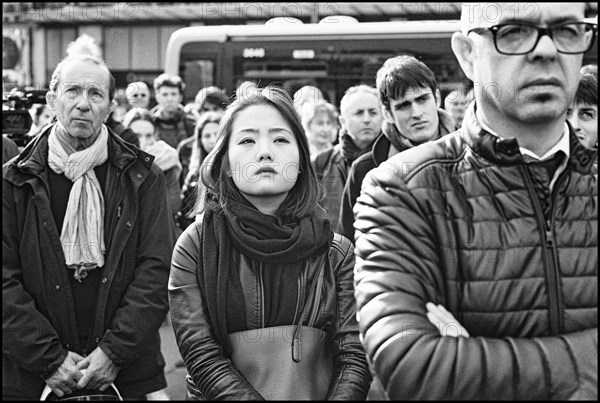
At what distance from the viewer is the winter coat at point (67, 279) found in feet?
11.3

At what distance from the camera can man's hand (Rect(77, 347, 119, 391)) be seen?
3.45 metres

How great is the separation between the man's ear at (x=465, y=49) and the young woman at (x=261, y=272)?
2.69 ft

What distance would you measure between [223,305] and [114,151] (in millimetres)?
1417

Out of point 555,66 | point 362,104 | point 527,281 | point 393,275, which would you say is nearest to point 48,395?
point 393,275

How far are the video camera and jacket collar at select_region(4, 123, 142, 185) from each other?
0.72 meters

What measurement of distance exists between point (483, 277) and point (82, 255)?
6.95ft

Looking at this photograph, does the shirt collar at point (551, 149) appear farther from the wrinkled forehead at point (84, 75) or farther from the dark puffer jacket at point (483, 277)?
the wrinkled forehead at point (84, 75)

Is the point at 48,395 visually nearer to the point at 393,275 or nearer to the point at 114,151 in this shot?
the point at 114,151

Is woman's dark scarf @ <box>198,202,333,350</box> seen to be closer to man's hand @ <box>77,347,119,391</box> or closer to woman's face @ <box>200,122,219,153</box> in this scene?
man's hand @ <box>77,347,119,391</box>

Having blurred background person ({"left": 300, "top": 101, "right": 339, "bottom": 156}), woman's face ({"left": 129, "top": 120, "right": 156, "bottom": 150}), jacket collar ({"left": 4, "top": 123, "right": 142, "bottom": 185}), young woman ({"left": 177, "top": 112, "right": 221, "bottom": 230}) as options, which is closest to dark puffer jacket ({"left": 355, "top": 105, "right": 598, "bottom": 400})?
jacket collar ({"left": 4, "top": 123, "right": 142, "bottom": 185})

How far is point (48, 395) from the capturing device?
346 centimetres

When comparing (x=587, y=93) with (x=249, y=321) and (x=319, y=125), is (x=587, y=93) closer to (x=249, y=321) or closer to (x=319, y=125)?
(x=249, y=321)

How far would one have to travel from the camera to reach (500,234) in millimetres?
1923

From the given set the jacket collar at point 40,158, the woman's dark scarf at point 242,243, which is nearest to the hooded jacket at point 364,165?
the jacket collar at point 40,158
